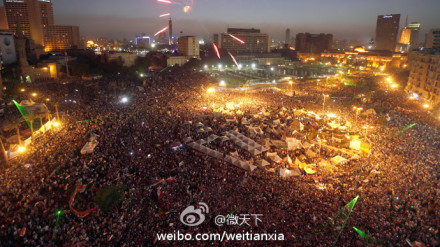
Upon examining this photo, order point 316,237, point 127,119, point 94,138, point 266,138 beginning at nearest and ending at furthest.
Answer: point 316,237, point 94,138, point 266,138, point 127,119

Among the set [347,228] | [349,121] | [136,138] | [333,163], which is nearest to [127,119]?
[136,138]

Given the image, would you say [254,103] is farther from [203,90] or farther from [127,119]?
[127,119]

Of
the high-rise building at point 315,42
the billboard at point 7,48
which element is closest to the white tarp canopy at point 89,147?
the billboard at point 7,48

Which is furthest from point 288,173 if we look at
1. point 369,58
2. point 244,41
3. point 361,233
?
point 244,41

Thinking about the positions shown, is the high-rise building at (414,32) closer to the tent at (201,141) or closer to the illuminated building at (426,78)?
the illuminated building at (426,78)

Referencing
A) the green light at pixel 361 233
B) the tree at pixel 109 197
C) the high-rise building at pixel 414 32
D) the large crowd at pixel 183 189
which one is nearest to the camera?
the large crowd at pixel 183 189

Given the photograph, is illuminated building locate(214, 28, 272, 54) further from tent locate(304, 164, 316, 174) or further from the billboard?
tent locate(304, 164, 316, 174)

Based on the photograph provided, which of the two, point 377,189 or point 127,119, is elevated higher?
point 127,119

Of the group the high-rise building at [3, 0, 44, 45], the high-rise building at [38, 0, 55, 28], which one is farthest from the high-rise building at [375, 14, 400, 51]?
the high-rise building at [3, 0, 44, 45]
